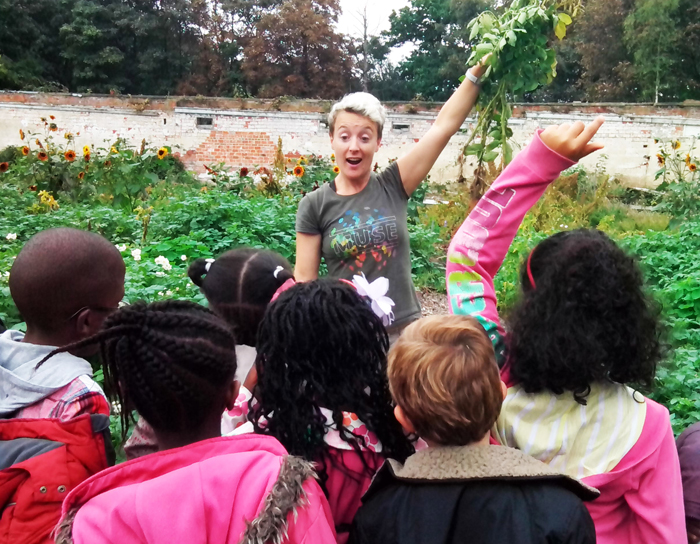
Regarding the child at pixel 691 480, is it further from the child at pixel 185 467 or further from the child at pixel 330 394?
the child at pixel 185 467

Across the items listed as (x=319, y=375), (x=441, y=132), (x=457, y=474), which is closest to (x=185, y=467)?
(x=319, y=375)

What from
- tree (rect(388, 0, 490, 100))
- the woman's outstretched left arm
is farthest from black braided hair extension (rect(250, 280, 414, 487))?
tree (rect(388, 0, 490, 100))

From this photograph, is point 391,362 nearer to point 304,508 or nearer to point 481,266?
point 304,508

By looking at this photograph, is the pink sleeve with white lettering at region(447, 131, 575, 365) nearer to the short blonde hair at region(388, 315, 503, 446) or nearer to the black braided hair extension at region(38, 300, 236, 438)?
the short blonde hair at region(388, 315, 503, 446)

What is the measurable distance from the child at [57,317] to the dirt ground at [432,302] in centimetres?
402

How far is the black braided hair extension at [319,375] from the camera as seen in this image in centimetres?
129

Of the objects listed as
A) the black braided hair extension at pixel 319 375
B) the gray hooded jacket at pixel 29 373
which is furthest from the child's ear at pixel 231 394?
the gray hooded jacket at pixel 29 373

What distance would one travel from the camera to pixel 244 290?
74.7 inches

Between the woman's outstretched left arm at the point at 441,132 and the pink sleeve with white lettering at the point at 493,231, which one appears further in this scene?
the woman's outstretched left arm at the point at 441,132

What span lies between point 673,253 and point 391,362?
17.5 ft

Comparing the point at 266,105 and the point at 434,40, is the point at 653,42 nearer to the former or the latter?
the point at 434,40

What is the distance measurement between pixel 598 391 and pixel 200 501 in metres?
0.90

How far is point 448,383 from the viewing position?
1.12m

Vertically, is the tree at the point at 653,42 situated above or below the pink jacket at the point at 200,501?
above
